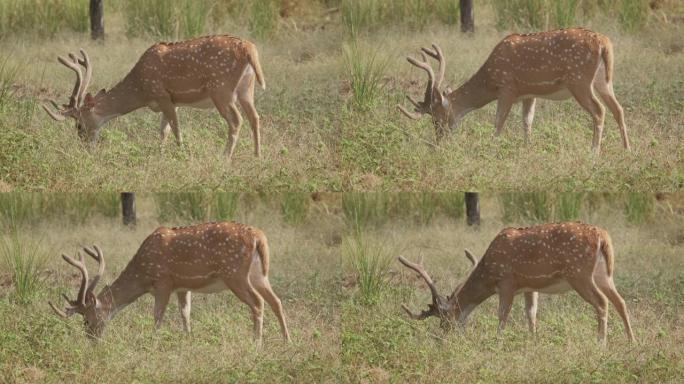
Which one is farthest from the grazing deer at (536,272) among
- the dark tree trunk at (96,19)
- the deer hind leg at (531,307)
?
the dark tree trunk at (96,19)

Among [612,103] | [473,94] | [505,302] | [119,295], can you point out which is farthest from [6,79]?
[612,103]

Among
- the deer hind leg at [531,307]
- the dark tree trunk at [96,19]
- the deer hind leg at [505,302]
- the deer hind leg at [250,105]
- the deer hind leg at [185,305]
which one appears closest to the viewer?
the deer hind leg at [250,105]

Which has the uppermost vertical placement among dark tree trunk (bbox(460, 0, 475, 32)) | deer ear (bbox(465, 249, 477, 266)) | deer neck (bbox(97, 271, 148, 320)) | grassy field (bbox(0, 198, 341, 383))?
dark tree trunk (bbox(460, 0, 475, 32))

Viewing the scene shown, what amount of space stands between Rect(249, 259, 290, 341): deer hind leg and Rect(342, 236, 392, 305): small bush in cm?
113

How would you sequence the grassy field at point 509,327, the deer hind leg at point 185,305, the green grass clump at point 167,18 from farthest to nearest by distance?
the green grass clump at point 167,18
the deer hind leg at point 185,305
the grassy field at point 509,327

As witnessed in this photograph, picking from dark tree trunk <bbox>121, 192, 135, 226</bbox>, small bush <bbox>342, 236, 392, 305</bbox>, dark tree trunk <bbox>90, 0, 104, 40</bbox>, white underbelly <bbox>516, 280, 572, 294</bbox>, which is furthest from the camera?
dark tree trunk <bbox>90, 0, 104, 40</bbox>

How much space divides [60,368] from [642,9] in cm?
560

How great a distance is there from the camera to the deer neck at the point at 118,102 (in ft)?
48.8

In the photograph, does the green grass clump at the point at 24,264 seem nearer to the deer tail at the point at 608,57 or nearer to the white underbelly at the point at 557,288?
the white underbelly at the point at 557,288

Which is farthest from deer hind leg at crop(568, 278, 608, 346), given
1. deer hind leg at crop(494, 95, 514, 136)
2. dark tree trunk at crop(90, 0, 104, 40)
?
dark tree trunk at crop(90, 0, 104, 40)

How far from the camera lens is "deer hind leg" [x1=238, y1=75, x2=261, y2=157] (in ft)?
47.0

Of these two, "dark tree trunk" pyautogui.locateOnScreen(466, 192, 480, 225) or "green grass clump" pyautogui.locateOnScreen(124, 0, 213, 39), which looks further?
"dark tree trunk" pyautogui.locateOnScreen(466, 192, 480, 225)

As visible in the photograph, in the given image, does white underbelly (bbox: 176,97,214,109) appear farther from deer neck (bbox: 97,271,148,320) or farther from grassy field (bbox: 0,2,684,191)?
deer neck (bbox: 97,271,148,320)

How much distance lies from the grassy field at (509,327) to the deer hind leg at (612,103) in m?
1.35
